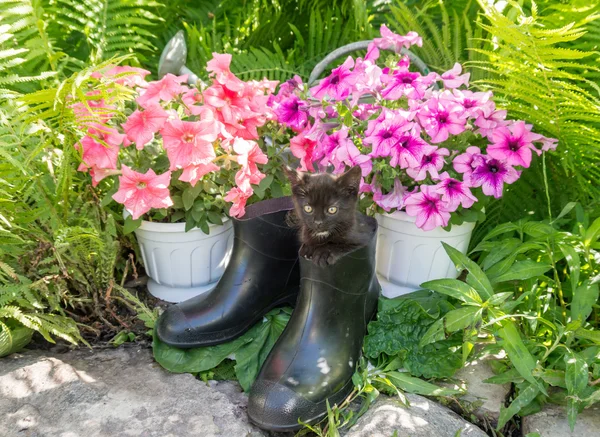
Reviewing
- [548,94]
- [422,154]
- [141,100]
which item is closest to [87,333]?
[141,100]

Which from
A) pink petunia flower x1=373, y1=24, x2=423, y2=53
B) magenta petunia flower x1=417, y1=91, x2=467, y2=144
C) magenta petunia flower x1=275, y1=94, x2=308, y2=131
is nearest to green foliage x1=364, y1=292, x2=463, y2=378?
magenta petunia flower x1=417, y1=91, x2=467, y2=144

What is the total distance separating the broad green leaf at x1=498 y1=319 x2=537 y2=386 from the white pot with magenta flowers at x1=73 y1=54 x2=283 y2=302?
2.53ft

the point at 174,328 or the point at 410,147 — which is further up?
the point at 410,147

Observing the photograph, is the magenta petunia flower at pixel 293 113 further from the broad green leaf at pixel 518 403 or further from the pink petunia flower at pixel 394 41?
the broad green leaf at pixel 518 403

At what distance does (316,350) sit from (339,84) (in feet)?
2.60

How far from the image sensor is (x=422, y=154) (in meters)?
1.51

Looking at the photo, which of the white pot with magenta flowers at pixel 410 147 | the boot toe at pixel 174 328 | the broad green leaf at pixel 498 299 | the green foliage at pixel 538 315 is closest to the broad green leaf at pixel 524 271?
the green foliage at pixel 538 315

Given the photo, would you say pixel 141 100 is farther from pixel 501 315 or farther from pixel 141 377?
pixel 501 315

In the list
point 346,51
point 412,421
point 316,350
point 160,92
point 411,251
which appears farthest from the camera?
point 346,51

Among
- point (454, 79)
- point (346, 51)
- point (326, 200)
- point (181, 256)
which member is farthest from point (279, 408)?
point (346, 51)

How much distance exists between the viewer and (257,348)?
1558 mm

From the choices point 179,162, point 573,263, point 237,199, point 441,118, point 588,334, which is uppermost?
point 441,118

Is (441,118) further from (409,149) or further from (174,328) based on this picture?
(174,328)

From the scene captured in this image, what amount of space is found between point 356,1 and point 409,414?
1.71m
